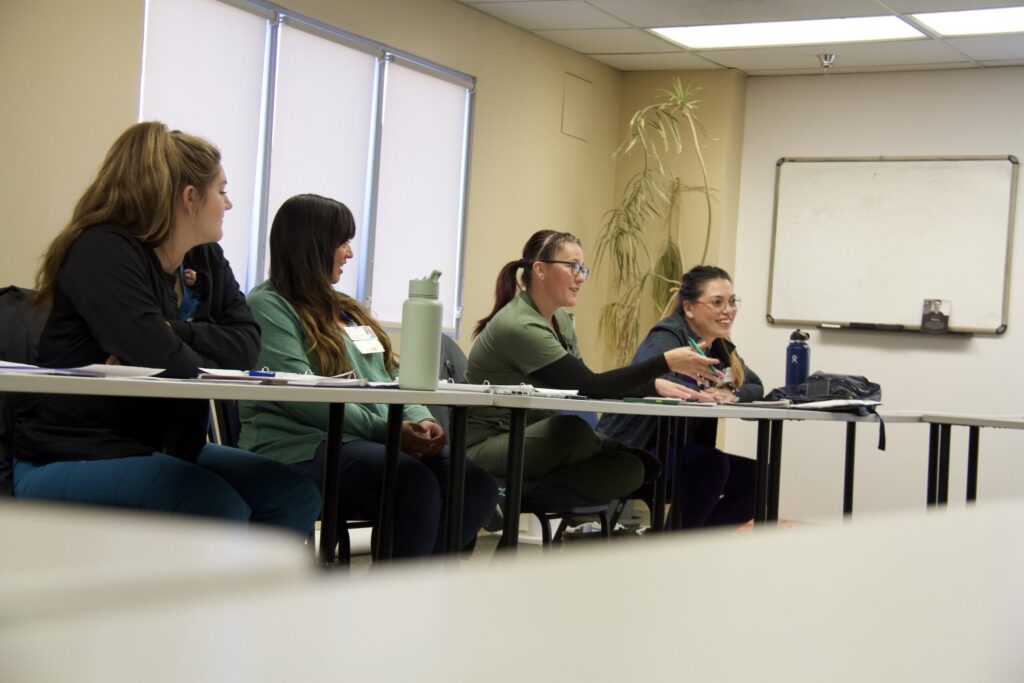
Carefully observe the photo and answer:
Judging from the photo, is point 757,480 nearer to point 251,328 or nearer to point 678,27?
point 251,328

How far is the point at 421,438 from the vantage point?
2.93 m

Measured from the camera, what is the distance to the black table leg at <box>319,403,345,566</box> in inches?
101

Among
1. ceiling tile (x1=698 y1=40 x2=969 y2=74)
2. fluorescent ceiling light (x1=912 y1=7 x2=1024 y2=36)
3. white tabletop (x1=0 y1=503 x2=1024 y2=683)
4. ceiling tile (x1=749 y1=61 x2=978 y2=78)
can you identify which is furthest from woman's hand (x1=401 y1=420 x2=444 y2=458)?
ceiling tile (x1=749 y1=61 x2=978 y2=78)

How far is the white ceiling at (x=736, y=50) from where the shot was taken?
555 centimetres

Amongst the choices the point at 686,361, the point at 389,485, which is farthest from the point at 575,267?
the point at 389,485

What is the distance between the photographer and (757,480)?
363 centimetres

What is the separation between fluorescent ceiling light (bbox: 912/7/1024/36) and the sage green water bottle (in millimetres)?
4197

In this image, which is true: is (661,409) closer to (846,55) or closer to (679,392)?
(679,392)

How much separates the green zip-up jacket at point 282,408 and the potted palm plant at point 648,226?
393 cm

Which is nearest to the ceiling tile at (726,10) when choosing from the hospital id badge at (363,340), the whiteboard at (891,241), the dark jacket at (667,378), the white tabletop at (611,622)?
the whiteboard at (891,241)

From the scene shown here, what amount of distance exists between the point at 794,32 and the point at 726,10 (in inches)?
23.1

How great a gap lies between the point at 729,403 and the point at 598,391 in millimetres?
549

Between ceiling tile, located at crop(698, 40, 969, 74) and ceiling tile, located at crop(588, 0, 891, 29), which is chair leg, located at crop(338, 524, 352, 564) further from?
ceiling tile, located at crop(698, 40, 969, 74)

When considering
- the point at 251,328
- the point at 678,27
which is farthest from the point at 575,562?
the point at 678,27
